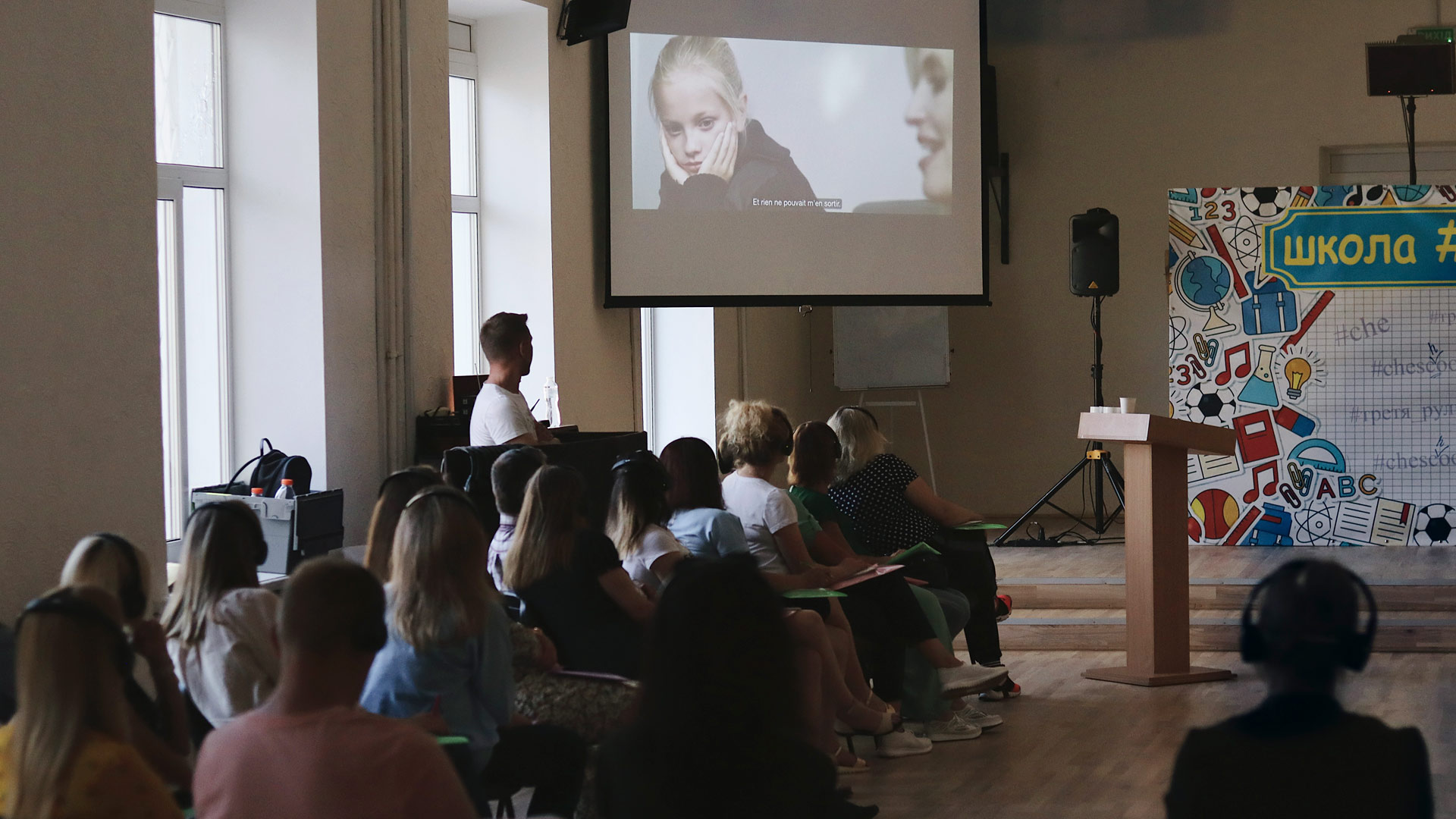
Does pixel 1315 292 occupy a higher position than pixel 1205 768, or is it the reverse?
pixel 1315 292

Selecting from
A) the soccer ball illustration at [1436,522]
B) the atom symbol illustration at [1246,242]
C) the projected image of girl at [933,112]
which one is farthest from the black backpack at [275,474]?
the soccer ball illustration at [1436,522]

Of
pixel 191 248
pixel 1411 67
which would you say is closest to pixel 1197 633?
pixel 1411 67

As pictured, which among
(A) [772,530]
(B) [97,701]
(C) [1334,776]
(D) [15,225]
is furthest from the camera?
(A) [772,530]

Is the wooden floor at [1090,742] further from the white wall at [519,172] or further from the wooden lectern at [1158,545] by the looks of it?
the white wall at [519,172]

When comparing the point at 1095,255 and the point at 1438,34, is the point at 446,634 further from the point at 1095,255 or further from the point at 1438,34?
the point at 1438,34

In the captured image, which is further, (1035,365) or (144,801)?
(1035,365)

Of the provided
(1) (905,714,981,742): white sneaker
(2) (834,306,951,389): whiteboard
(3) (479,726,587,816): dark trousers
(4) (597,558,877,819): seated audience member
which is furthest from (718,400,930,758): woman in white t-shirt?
(2) (834,306,951,389): whiteboard

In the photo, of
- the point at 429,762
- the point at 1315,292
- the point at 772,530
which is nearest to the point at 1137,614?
the point at 772,530

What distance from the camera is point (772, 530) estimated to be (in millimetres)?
4199

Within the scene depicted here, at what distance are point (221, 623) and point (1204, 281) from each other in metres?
5.80

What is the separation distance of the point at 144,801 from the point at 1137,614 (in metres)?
4.18

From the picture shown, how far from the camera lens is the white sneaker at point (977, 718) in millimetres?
4590

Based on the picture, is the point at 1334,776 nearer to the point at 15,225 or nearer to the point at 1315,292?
the point at 15,225

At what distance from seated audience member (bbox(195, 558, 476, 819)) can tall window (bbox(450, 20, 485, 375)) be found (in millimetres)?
4331
